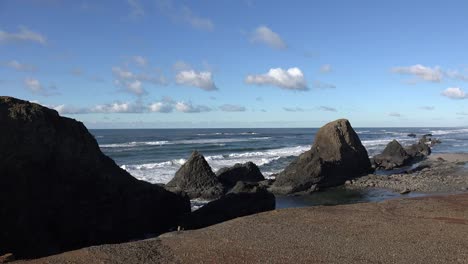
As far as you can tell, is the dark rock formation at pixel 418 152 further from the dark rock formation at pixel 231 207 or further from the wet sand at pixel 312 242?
the wet sand at pixel 312 242

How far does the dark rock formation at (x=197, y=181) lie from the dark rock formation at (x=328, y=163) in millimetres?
3822

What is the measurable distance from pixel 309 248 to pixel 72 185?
26.1 ft

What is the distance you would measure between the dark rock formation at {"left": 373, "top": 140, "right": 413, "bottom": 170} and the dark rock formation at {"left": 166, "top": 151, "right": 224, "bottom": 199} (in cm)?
1769

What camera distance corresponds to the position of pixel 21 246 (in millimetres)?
12648

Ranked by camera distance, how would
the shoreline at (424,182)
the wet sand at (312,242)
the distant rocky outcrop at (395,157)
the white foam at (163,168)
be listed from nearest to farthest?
the wet sand at (312,242), the shoreline at (424,182), the white foam at (163,168), the distant rocky outcrop at (395,157)

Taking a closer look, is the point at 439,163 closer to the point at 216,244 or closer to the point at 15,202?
the point at 216,244

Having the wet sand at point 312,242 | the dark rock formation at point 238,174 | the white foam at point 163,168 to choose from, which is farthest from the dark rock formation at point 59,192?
the white foam at point 163,168

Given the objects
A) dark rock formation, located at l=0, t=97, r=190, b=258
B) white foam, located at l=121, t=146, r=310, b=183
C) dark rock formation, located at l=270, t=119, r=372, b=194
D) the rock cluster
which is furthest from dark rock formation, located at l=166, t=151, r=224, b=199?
dark rock formation, located at l=0, t=97, r=190, b=258

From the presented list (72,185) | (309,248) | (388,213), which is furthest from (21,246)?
(388,213)

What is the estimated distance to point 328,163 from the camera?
2989 centimetres

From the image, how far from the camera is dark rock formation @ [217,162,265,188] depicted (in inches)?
1109

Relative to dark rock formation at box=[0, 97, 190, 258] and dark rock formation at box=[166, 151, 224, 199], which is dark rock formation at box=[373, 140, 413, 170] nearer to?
dark rock formation at box=[166, 151, 224, 199]

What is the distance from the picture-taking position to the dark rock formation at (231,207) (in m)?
17.2

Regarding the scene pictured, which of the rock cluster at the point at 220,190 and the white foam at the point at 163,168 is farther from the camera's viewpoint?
the white foam at the point at 163,168
